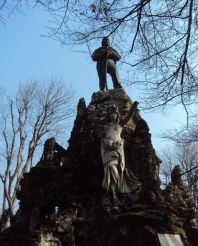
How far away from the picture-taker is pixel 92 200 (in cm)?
777

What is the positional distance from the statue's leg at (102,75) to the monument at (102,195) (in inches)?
44.6

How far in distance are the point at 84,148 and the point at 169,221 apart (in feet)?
9.40

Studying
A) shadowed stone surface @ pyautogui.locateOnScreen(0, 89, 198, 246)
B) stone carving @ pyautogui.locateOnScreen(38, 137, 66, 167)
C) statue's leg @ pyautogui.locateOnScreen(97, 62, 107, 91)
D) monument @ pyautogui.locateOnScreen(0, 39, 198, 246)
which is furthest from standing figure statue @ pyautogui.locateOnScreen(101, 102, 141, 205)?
statue's leg @ pyautogui.locateOnScreen(97, 62, 107, 91)

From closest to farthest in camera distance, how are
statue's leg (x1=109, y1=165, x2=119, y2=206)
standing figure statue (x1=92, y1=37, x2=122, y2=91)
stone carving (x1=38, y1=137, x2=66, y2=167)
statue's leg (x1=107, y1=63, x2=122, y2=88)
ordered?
1. statue's leg (x1=109, y1=165, x2=119, y2=206)
2. stone carving (x1=38, y1=137, x2=66, y2=167)
3. standing figure statue (x1=92, y1=37, x2=122, y2=91)
4. statue's leg (x1=107, y1=63, x2=122, y2=88)

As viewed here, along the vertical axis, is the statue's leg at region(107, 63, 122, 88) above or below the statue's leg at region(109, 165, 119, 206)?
above

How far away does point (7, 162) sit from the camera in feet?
46.1

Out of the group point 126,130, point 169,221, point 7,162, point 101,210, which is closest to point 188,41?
point 169,221

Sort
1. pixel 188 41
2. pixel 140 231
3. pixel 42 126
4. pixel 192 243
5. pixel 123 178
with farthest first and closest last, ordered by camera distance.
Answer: pixel 42 126
pixel 123 178
pixel 192 243
pixel 140 231
pixel 188 41

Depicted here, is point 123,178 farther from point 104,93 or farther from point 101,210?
point 104,93

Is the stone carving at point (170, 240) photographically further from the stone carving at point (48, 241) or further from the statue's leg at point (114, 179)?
the stone carving at point (48, 241)

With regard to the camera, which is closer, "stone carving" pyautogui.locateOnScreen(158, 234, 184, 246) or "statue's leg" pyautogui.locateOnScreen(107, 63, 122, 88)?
"stone carving" pyautogui.locateOnScreen(158, 234, 184, 246)

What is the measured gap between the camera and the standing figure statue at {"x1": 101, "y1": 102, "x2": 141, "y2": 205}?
7.82 meters

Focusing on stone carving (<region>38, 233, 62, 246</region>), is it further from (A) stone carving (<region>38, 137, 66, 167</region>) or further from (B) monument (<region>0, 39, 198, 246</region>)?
(A) stone carving (<region>38, 137, 66, 167</region>)

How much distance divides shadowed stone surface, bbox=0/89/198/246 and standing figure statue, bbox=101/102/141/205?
180mm
